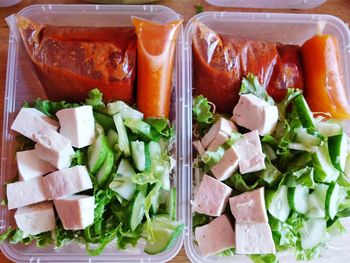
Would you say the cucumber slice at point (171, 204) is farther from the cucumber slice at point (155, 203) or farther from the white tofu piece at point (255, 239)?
the white tofu piece at point (255, 239)

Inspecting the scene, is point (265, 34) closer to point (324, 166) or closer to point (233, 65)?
point (233, 65)

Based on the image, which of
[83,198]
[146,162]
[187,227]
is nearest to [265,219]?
[187,227]

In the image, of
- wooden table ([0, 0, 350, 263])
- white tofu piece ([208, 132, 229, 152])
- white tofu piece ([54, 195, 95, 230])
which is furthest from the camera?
wooden table ([0, 0, 350, 263])

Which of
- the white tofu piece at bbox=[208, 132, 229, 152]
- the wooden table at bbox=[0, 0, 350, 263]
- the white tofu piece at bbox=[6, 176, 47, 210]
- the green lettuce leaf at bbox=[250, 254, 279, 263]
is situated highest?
the wooden table at bbox=[0, 0, 350, 263]

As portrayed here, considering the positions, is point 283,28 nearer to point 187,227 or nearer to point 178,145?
point 178,145

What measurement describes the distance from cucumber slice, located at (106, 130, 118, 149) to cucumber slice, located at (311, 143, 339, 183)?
1.61 ft

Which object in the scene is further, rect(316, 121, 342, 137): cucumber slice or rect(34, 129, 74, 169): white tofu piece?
rect(316, 121, 342, 137): cucumber slice

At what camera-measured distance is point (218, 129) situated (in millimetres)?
1105

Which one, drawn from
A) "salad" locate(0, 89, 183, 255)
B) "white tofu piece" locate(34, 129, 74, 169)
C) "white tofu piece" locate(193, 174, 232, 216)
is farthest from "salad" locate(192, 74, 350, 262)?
"white tofu piece" locate(34, 129, 74, 169)

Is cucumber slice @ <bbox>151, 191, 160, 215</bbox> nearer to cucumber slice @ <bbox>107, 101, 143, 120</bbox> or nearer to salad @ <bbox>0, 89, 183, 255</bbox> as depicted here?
salad @ <bbox>0, 89, 183, 255</bbox>

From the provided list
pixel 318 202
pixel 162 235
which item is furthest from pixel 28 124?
pixel 318 202

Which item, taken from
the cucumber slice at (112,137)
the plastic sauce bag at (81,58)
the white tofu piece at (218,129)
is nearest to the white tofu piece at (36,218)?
the cucumber slice at (112,137)

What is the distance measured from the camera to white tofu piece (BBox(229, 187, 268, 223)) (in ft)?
3.41

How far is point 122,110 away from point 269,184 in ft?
1.35
